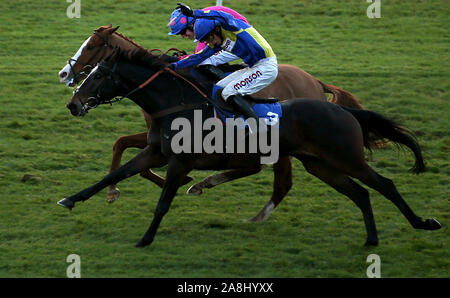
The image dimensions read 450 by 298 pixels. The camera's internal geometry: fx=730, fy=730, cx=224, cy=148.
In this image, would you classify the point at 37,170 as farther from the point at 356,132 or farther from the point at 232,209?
the point at 356,132

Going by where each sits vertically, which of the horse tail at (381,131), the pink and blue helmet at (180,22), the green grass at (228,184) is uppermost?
the pink and blue helmet at (180,22)

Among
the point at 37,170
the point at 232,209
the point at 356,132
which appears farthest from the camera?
the point at 37,170

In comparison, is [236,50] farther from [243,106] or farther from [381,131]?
[381,131]

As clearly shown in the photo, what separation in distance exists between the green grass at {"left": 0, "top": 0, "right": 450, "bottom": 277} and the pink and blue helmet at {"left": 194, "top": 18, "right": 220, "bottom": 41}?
6.46 feet

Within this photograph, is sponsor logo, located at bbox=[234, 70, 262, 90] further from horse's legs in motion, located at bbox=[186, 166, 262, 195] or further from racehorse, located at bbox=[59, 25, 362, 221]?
horse's legs in motion, located at bbox=[186, 166, 262, 195]

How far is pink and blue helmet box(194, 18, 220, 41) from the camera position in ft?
22.0

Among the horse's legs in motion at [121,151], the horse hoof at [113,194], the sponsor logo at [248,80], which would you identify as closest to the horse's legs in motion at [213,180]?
the horse's legs in motion at [121,151]

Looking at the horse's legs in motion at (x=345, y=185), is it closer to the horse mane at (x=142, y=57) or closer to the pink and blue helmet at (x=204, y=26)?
the pink and blue helmet at (x=204, y=26)

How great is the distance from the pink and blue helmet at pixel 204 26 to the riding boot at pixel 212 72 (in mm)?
594

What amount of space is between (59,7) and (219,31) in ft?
29.0

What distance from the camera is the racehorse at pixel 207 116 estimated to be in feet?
22.2

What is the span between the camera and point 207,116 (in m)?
6.93

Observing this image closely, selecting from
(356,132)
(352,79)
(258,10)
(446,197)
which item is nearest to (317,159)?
(356,132)

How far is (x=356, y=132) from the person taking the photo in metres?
6.78
